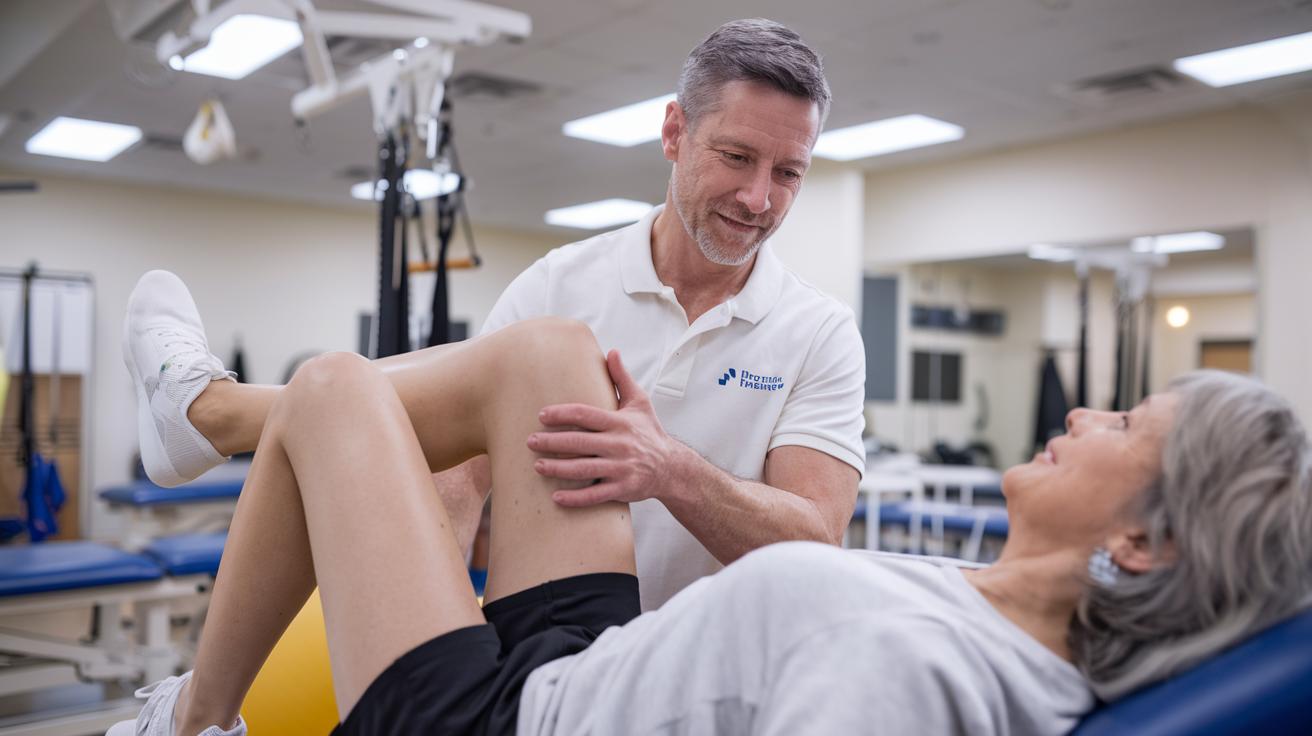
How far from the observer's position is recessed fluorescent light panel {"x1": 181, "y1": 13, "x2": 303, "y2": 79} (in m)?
4.20

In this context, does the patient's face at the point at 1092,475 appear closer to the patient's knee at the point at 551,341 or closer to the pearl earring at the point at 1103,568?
the pearl earring at the point at 1103,568

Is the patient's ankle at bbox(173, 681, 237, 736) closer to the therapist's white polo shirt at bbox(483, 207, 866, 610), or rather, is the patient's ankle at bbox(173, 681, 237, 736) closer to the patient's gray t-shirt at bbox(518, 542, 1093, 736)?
the patient's gray t-shirt at bbox(518, 542, 1093, 736)

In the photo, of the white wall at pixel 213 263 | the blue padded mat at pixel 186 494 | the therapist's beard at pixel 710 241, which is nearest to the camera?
the therapist's beard at pixel 710 241

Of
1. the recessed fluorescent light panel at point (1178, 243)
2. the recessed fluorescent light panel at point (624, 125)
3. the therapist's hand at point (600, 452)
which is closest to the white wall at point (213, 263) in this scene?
the recessed fluorescent light panel at point (624, 125)

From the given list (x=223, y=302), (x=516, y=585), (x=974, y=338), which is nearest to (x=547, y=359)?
(x=516, y=585)

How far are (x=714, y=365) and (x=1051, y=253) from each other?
5.18 meters

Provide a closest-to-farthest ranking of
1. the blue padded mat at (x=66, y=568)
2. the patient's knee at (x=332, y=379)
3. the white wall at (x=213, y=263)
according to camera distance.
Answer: the patient's knee at (x=332, y=379)
the blue padded mat at (x=66, y=568)
the white wall at (x=213, y=263)

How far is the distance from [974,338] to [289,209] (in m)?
5.54

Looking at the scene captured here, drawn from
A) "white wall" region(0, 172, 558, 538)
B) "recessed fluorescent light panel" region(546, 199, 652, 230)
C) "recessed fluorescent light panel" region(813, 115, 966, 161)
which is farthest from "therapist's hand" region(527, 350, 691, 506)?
"white wall" region(0, 172, 558, 538)

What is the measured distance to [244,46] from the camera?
14.7 ft

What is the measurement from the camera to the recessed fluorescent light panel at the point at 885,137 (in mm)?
5688

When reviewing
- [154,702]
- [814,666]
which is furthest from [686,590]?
[154,702]

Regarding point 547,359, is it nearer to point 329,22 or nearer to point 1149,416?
point 1149,416

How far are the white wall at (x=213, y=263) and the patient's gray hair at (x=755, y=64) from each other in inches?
276
